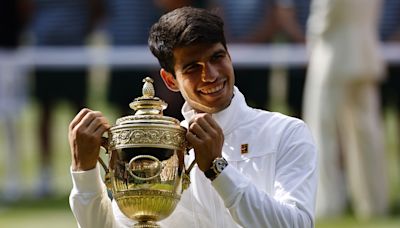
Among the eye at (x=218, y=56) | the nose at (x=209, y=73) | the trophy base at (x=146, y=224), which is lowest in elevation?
the trophy base at (x=146, y=224)

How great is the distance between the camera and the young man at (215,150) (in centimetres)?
470

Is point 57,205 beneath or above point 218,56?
beneath

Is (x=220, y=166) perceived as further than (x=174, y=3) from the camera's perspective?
No

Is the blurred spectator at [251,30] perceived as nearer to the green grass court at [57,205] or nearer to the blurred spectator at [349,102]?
the blurred spectator at [349,102]

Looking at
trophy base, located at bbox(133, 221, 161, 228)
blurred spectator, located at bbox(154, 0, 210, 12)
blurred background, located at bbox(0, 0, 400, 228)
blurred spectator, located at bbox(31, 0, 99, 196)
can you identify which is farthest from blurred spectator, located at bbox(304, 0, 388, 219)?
trophy base, located at bbox(133, 221, 161, 228)

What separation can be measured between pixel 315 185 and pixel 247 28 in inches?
287

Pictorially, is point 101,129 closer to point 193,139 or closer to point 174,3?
point 193,139

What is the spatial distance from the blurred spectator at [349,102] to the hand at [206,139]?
612cm

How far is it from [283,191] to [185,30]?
1.78ft

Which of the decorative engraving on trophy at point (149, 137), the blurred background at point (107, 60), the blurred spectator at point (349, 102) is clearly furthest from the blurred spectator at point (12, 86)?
the decorative engraving on trophy at point (149, 137)

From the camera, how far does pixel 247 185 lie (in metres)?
4.71

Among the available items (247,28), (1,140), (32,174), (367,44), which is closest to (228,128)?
(367,44)

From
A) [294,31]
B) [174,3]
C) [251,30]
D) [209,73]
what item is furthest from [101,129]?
[251,30]

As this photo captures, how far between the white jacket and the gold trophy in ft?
0.39
